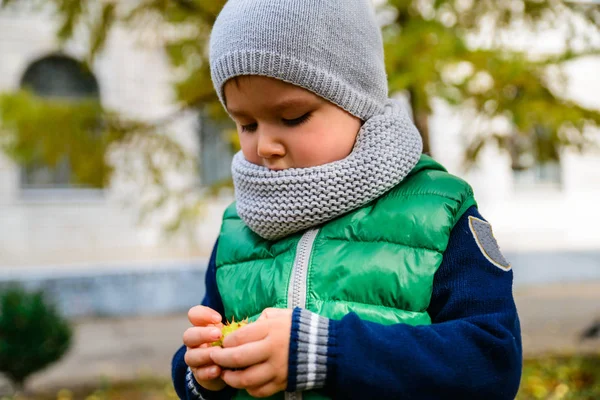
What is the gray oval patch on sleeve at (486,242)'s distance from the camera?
1.21 metres

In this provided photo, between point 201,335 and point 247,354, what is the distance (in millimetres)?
140

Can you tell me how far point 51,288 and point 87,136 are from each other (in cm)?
511

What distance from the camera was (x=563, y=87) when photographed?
13.1 feet

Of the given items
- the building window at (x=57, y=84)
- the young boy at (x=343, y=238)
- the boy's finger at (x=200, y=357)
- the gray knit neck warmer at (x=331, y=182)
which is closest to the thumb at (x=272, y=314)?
the young boy at (x=343, y=238)

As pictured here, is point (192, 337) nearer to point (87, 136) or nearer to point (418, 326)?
point (418, 326)

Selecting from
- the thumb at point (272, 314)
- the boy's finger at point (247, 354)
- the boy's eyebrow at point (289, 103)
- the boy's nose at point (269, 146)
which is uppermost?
the boy's eyebrow at point (289, 103)

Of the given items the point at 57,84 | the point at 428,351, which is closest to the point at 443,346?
the point at 428,351

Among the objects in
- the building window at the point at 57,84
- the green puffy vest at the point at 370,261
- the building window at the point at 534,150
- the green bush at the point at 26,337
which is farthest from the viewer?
the building window at the point at 57,84

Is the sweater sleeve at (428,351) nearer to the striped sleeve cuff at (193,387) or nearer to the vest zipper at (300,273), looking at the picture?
the vest zipper at (300,273)

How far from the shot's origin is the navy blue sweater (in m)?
1.08

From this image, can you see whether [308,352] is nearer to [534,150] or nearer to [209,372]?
[209,372]

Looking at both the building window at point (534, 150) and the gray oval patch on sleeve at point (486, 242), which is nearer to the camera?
the gray oval patch on sleeve at point (486, 242)

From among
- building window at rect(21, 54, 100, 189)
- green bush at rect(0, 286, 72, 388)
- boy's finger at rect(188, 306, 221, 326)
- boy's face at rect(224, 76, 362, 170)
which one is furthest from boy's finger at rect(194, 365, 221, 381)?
building window at rect(21, 54, 100, 189)

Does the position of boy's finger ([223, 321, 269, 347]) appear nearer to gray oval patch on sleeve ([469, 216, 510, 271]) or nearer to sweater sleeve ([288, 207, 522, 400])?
sweater sleeve ([288, 207, 522, 400])
